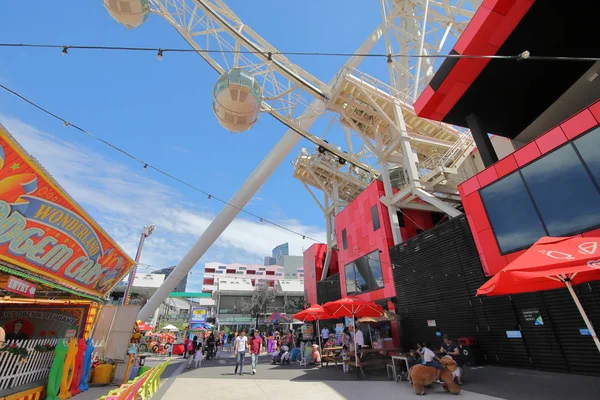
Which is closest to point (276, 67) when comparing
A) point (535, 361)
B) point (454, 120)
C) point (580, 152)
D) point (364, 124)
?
point (364, 124)

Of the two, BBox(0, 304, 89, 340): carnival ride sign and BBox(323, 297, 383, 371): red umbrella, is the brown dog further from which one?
BBox(0, 304, 89, 340): carnival ride sign

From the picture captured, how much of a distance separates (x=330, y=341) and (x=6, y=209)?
20.4m

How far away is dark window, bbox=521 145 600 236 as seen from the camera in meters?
7.53

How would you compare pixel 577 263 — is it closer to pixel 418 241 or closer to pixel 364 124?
pixel 418 241

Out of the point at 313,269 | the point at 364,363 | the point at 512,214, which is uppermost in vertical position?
the point at 313,269

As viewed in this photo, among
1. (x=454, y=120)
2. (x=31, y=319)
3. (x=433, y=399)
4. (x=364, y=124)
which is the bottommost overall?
(x=433, y=399)

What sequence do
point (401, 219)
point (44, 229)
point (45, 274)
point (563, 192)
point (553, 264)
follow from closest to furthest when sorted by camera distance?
point (553, 264)
point (44, 229)
point (45, 274)
point (563, 192)
point (401, 219)

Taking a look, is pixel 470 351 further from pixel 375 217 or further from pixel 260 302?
pixel 260 302

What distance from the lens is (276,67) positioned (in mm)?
15953

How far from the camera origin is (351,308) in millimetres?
12109

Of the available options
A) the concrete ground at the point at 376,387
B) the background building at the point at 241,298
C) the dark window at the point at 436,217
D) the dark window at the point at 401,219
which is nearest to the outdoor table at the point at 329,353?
the concrete ground at the point at 376,387

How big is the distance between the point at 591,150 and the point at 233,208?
21415 mm

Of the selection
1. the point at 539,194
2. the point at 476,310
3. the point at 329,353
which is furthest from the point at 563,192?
the point at 329,353

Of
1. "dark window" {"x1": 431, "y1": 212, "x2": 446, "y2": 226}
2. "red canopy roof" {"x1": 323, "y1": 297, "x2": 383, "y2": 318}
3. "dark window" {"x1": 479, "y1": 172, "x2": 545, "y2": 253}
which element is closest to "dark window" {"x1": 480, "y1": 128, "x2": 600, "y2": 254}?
"dark window" {"x1": 479, "y1": 172, "x2": 545, "y2": 253}
